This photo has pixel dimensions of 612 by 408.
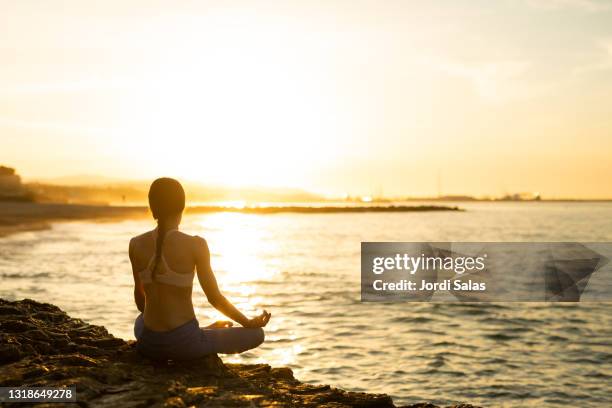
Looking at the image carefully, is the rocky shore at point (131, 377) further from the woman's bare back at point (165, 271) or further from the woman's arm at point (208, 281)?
the woman's arm at point (208, 281)

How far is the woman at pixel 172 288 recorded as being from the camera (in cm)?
661

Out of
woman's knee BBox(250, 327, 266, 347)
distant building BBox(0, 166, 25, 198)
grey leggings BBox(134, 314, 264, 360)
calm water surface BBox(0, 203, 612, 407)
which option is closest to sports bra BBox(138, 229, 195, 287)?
grey leggings BBox(134, 314, 264, 360)

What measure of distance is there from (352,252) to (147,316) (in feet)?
163

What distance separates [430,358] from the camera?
16453mm

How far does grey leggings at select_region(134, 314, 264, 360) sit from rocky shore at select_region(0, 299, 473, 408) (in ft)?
0.69

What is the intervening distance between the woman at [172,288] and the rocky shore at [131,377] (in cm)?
31

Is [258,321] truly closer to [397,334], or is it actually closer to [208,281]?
[208,281]

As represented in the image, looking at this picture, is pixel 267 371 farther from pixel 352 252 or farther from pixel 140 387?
pixel 352 252

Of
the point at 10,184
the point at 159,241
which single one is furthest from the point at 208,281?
the point at 10,184

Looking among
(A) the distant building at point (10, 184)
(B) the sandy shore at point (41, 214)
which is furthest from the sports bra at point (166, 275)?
(A) the distant building at point (10, 184)

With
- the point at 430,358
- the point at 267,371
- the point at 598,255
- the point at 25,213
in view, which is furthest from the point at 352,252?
the point at 25,213

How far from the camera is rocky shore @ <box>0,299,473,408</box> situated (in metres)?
6.41

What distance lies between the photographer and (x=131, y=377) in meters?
6.95

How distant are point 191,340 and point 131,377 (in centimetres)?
80
